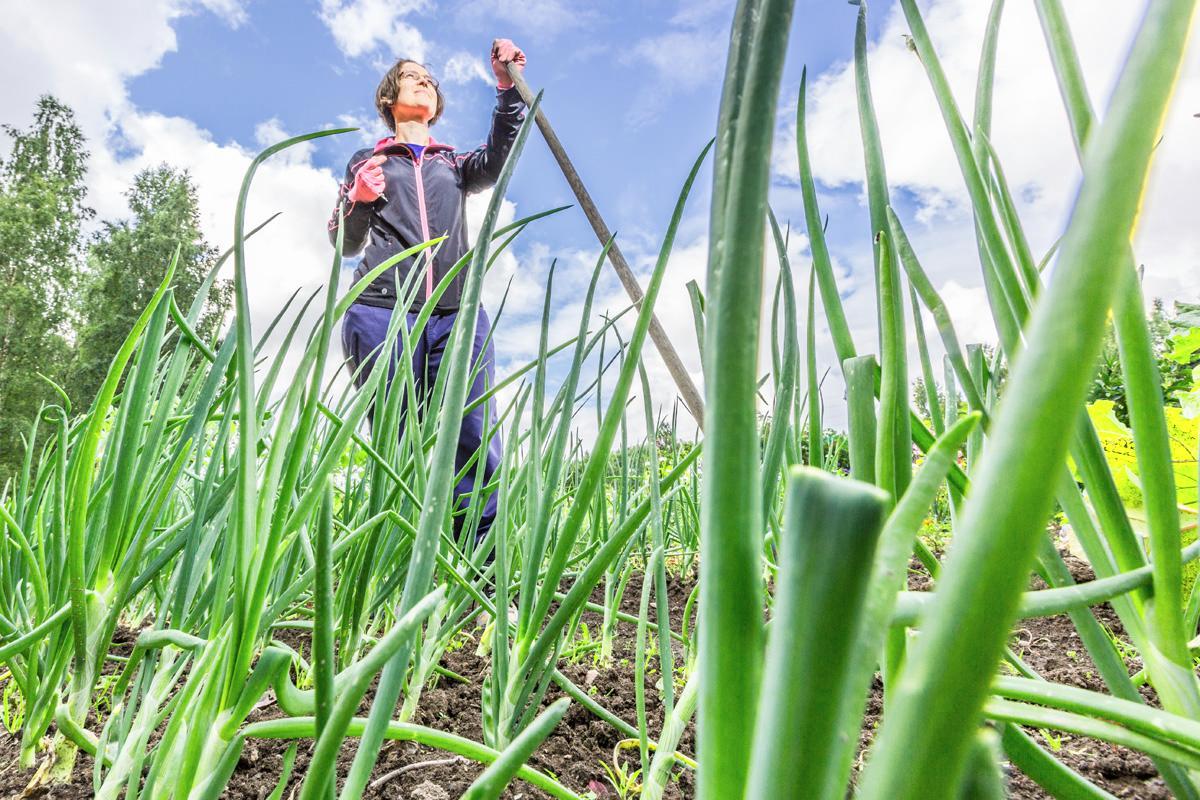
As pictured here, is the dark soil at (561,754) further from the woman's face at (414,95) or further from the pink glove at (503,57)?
the woman's face at (414,95)

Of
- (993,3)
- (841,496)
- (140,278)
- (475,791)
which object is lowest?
(475,791)

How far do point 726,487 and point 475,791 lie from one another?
0.51 ft

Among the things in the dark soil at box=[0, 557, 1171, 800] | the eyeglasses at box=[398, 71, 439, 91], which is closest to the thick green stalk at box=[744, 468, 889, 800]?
the dark soil at box=[0, 557, 1171, 800]

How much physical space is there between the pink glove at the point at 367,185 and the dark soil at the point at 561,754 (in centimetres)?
226

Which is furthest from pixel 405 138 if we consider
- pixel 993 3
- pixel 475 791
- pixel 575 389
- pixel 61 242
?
pixel 61 242

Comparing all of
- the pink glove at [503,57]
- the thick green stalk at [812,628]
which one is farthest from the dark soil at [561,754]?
the pink glove at [503,57]

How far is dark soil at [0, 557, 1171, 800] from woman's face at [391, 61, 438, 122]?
309cm

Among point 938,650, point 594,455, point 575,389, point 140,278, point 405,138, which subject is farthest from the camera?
point 140,278

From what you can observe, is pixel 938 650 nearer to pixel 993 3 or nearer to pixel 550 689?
pixel 993 3

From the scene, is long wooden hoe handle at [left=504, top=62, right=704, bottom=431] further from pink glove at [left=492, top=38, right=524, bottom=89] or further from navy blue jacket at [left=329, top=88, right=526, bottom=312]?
navy blue jacket at [left=329, top=88, right=526, bottom=312]

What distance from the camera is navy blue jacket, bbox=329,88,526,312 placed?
2.89 m

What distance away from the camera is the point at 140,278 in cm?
1708

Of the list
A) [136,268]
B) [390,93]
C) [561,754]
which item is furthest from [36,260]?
[561,754]

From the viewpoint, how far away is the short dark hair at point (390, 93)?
11.2 feet
